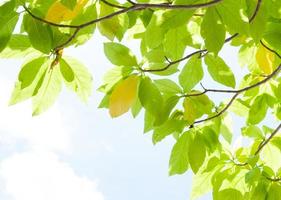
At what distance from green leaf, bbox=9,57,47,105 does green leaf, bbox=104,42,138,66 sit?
0.20 m

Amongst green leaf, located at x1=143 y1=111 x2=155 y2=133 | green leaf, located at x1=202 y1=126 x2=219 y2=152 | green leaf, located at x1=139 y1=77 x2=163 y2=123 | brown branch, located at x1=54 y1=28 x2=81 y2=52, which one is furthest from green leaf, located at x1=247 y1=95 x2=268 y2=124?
brown branch, located at x1=54 y1=28 x2=81 y2=52

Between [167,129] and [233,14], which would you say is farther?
[167,129]

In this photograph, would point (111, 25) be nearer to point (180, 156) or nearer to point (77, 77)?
point (77, 77)

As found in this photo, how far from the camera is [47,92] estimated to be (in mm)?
1385

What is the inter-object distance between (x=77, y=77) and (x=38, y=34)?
0.83 feet

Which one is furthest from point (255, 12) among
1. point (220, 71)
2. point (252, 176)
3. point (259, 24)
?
point (252, 176)

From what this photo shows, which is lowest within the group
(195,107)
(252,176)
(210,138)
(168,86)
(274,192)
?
(274,192)

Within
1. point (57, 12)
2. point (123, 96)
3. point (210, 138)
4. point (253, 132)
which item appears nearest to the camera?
point (57, 12)

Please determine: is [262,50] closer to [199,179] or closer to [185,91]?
[185,91]

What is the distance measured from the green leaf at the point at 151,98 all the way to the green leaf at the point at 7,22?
41 cm

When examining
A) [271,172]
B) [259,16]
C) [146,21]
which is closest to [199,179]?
[271,172]

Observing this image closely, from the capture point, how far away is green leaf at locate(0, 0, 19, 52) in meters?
1.15

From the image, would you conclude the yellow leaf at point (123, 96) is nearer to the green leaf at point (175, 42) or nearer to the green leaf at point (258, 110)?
the green leaf at point (175, 42)

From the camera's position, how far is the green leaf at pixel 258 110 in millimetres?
1828
